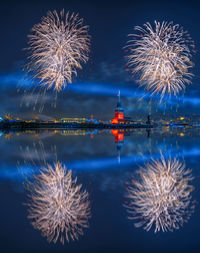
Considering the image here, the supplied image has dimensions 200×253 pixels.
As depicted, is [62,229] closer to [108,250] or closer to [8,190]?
[108,250]

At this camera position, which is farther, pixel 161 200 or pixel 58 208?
pixel 161 200

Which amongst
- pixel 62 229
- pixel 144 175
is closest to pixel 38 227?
pixel 62 229

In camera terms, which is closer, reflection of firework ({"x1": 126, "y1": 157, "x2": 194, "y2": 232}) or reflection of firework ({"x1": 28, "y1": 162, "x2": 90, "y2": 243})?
reflection of firework ({"x1": 28, "y1": 162, "x2": 90, "y2": 243})

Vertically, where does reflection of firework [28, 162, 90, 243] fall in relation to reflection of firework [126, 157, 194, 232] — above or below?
below

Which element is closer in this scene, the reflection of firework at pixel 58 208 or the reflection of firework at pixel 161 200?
the reflection of firework at pixel 58 208
